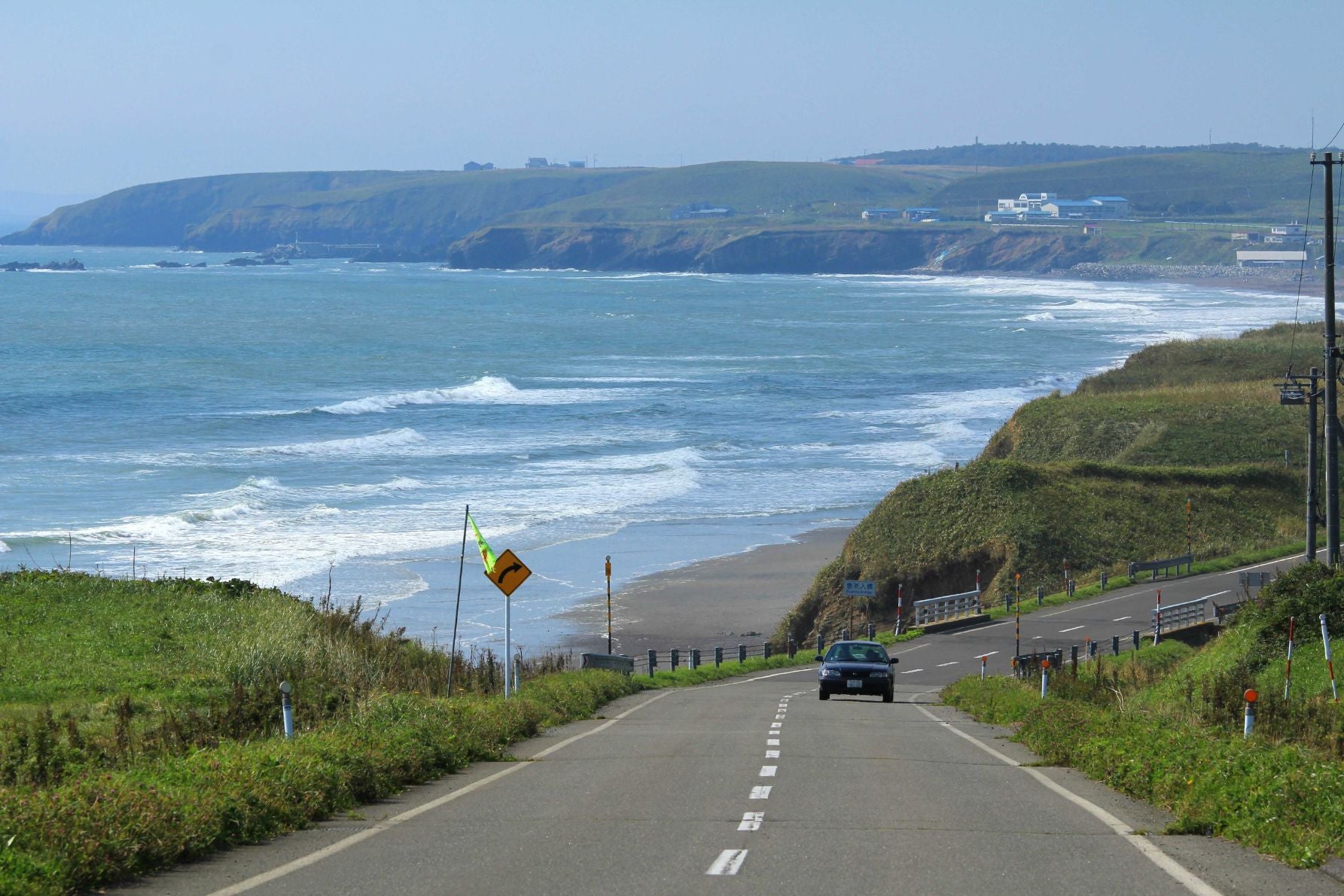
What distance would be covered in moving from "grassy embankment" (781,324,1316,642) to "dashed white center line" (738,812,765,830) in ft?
94.4

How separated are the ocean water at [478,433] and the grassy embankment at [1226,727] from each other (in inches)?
528

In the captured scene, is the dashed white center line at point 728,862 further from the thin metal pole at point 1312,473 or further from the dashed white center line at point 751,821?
the thin metal pole at point 1312,473

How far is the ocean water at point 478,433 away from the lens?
4494 cm

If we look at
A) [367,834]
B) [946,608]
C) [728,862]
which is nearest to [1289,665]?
[728,862]

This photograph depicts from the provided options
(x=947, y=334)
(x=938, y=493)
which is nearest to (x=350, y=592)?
(x=938, y=493)

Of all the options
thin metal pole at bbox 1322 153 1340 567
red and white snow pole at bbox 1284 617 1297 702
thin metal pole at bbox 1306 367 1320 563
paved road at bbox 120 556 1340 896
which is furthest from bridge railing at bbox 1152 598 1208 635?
paved road at bbox 120 556 1340 896

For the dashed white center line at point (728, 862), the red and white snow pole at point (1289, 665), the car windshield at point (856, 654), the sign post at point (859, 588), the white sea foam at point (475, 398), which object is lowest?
the sign post at point (859, 588)

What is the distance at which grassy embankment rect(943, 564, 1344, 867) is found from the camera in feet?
31.7

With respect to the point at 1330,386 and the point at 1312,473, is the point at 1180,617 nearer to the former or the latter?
the point at 1312,473

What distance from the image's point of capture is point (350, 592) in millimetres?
39031

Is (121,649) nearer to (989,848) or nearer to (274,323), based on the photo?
(989,848)

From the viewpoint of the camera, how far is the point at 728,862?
28.6 feet

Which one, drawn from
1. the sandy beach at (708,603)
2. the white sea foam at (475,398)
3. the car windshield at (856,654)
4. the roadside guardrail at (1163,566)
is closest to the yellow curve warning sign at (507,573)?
the car windshield at (856,654)

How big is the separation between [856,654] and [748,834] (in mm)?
16130
